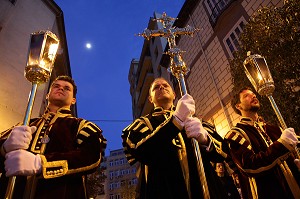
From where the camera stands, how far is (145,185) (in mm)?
2635

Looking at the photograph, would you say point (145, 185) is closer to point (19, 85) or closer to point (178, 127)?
point (178, 127)

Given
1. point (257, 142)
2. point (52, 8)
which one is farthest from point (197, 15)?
point (257, 142)

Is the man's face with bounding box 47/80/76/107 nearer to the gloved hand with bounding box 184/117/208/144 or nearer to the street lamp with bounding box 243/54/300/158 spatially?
the gloved hand with bounding box 184/117/208/144

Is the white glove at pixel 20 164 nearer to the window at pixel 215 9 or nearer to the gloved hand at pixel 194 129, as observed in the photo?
the gloved hand at pixel 194 129

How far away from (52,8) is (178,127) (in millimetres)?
14490

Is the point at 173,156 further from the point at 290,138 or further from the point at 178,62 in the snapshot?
the point at 290,138

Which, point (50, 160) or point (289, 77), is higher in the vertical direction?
point (289, 77)

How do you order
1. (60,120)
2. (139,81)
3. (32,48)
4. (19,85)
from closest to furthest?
1. (32,48)
2. (60,120)
3. (19,85)
4. (139,81)

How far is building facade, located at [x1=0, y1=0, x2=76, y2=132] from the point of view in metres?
9.82

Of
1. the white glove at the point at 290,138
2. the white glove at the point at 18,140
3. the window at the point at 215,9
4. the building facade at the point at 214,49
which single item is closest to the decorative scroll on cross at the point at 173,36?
the white glove at the point at 290,138

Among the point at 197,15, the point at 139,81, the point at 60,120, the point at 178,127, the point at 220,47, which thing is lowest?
the point at 178,127

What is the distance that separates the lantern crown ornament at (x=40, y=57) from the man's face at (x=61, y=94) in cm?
60

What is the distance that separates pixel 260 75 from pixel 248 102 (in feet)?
1.61

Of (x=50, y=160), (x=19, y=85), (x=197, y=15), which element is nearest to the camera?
(x=50, y=160)
